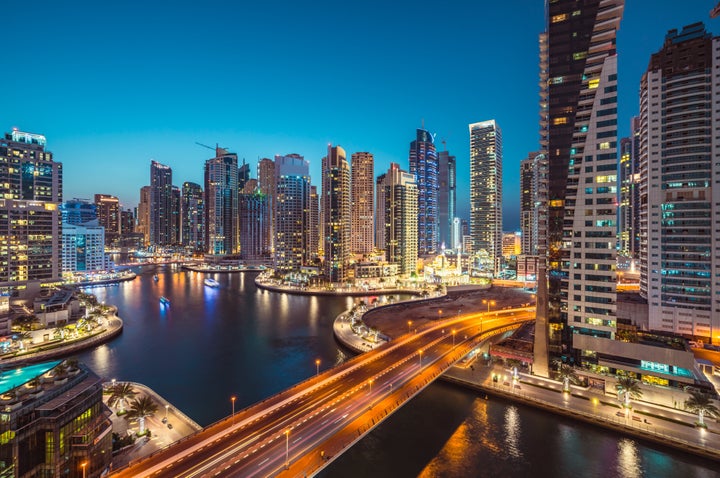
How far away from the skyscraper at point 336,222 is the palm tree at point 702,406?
367ft

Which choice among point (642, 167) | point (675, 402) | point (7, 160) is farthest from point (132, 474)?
point (7, 160)

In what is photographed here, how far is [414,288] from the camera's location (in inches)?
5349

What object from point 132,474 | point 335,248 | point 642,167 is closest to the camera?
point 132,474

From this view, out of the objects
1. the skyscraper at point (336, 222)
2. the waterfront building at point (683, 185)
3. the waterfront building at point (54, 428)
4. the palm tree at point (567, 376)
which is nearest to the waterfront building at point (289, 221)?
the skyscraper at point (336, 222)

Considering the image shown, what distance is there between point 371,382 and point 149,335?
58390 millimetres

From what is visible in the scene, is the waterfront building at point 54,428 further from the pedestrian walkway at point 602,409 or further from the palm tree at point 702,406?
the palm tree at point 702,406

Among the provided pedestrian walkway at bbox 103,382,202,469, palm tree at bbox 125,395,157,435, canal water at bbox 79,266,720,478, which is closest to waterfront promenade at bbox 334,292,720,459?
canal water at bbox 79,266,720,478

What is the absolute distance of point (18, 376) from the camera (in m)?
29.4

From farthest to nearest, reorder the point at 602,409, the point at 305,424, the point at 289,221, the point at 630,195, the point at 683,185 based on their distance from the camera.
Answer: the point at 289,221 < the point at 630,195 < the point at 683,185 < the point at 602,409 < the point at 305,424

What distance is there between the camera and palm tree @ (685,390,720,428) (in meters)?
34.7

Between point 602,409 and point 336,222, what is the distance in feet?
366

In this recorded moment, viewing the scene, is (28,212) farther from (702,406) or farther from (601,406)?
(702,406)

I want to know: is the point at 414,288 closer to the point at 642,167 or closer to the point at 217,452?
the point at 642,167

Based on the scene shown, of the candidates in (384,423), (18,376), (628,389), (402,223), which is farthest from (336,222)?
(18,376)
